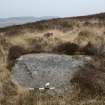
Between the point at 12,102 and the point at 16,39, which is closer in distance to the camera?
the point at 12,102

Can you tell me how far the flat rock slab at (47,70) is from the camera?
1216 centimetres

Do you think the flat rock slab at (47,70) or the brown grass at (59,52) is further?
the flat rock slab at (47,70)

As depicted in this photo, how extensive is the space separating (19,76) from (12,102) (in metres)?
2.01

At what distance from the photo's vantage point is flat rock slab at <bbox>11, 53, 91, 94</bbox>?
1216 centimetres

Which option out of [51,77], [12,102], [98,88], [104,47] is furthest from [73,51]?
[12,102]

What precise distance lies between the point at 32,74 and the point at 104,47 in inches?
160

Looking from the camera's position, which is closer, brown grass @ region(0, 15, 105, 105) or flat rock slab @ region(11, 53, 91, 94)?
brown grass @ region(0, 15, 105, 105)

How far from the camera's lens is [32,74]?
12703mm

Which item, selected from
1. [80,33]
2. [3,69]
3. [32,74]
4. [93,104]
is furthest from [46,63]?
[80,33]

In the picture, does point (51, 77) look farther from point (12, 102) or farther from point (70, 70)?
point (12, 102)

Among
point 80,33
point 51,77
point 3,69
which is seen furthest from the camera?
point 80,33

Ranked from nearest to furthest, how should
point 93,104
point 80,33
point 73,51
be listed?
point 93,104, point 73,51, point 80,33

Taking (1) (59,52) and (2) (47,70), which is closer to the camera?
(2) (47,70)

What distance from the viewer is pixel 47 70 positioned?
12844mm
